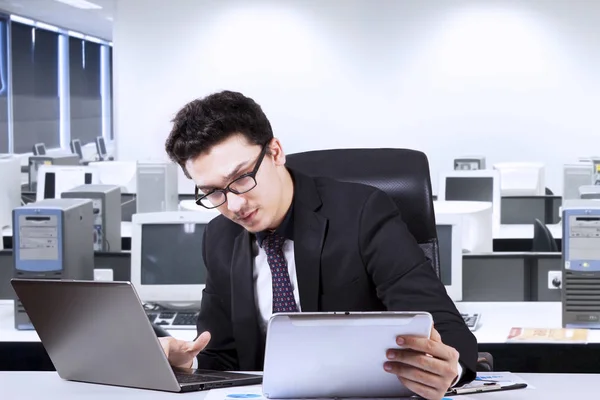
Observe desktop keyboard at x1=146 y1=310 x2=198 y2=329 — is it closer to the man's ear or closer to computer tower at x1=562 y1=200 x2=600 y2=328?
computer tower at x1=562 y1=200 x2=600 y2=328

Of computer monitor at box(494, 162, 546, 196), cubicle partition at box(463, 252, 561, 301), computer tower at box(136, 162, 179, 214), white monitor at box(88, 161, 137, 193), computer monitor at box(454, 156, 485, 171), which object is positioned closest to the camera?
→ cubicle partition at box(463, 252, 561, 301)

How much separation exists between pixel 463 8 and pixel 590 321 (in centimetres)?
709

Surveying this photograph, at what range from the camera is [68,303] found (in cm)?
201

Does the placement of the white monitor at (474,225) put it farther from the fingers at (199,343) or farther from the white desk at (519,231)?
the fingers at (199,343)

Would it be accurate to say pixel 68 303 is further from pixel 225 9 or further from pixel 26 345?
pixel 225 9

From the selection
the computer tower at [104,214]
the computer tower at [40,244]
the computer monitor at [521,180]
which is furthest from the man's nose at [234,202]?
the computer monitor at [521,180]

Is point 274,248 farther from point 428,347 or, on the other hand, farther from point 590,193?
point 590,193

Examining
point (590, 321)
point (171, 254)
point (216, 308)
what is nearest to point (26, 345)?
point (171, 254)

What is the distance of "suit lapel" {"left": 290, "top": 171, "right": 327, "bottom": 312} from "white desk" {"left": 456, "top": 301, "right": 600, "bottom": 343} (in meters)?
1.34

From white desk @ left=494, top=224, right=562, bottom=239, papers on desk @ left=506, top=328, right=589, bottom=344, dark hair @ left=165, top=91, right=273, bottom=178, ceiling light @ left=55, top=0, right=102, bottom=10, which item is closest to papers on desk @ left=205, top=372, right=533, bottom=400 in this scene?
dark hair @ left=165, top=91, right=273, bottom=178

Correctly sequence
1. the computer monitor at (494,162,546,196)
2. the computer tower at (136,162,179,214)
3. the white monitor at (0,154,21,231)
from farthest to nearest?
the computer monitor at (494,162,546,196) < the computer tower at (136,162,179,214) < the white monitor at (0,154,21,231)

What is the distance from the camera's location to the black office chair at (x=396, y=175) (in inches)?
101

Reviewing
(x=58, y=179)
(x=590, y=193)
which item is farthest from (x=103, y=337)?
(x=58, y=179)

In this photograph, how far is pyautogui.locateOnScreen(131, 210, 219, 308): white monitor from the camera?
159 inches
